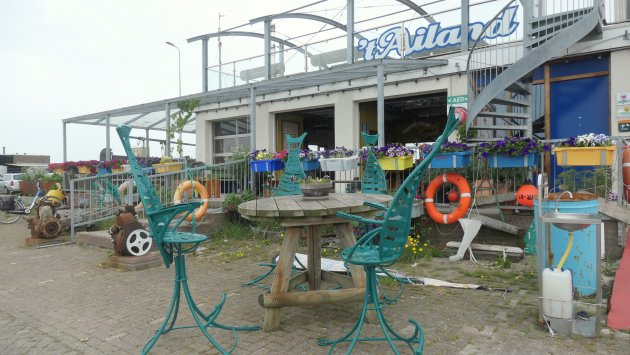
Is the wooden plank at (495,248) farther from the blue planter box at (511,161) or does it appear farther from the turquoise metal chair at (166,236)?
the turquoise metal chair at (166,236)

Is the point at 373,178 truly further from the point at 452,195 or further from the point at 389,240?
the point at 389,240

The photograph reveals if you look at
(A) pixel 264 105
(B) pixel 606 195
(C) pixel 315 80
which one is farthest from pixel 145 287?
(A) pixel 264 105

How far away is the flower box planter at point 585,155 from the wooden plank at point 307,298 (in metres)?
3.45

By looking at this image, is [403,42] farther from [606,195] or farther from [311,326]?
[311,326]

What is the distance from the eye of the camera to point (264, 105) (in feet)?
38.9

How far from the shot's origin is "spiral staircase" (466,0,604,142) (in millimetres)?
6219

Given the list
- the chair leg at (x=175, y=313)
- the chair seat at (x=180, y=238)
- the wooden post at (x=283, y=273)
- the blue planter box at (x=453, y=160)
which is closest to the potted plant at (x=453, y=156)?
the blue planter box at (x=453, y=160)

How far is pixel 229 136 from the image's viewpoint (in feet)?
43.7

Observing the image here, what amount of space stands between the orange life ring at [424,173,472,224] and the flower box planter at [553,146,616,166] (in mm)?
1168

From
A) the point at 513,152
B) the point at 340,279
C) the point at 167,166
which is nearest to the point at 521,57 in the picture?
the point at 513,152

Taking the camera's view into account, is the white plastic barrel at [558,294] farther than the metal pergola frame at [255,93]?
No

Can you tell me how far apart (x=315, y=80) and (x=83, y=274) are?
6456mm

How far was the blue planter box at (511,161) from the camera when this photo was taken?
18.2 feet

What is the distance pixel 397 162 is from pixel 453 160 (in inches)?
34.9
